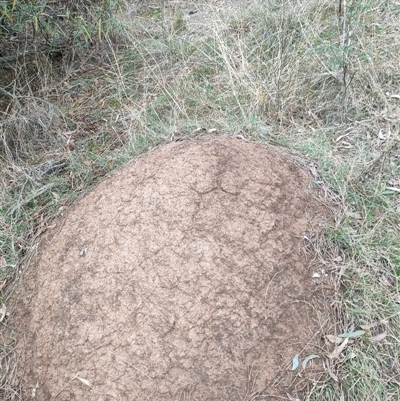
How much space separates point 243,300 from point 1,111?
2.21 metres

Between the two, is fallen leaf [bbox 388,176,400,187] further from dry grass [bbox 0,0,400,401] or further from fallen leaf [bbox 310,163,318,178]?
fallen leaf [bbox 310,163,318,178]

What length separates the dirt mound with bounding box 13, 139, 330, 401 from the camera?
1.81m

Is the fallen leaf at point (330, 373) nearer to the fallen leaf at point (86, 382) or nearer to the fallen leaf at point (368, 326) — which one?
the fallen leaf at point (368, 326)

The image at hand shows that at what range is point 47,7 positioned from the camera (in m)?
3.36

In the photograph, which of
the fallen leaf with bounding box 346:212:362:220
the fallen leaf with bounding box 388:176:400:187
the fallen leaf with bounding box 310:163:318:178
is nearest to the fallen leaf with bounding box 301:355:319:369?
the fallen leaf with bounding box 346:212:362:220

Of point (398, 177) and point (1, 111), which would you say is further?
point (1, 111)

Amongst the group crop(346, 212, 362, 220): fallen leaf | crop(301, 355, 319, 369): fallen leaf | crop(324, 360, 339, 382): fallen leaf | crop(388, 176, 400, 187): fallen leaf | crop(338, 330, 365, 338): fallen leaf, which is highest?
crop(346, 212, 362, 220): fallen leaf

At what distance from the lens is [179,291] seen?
74.8 inches

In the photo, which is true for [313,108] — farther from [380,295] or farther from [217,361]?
[217,361]

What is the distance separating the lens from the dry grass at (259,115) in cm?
205

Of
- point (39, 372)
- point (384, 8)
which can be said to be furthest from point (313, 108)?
point (39, 372)

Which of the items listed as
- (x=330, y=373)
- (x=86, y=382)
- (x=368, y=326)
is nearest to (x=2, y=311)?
(x=86, y=382)

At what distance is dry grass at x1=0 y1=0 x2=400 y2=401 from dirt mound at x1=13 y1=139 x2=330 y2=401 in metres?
0.17

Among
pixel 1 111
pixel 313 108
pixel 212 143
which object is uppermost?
pixel 212 143
